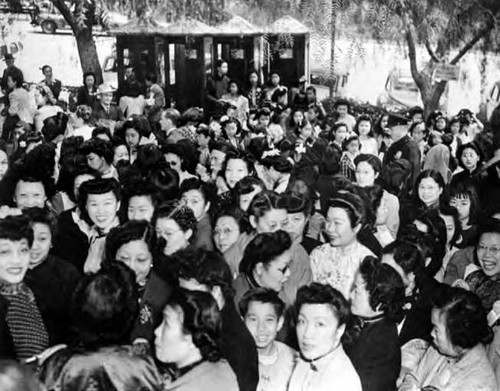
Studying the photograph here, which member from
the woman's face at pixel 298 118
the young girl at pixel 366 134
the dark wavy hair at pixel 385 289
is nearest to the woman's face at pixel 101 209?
the dark wavy hair at pixel 385 289

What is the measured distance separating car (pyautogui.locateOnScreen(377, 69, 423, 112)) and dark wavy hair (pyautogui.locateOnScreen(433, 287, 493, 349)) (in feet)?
17.8

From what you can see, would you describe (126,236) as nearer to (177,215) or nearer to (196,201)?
(177,215)

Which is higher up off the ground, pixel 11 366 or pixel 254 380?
pixel 11 366

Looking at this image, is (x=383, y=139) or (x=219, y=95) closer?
(x=383, y=139)

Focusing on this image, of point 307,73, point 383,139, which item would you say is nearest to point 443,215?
point 383,139

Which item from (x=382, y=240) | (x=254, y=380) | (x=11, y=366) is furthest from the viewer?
(x=382, y=240)

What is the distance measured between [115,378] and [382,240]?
2591 millimetres

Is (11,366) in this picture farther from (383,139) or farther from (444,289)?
(383,139)

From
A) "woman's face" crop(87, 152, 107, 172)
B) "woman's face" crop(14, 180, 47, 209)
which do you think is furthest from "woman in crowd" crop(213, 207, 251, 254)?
"woman's face" crop(87, 152, 107, 172)

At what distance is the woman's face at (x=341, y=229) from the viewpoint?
3.84m

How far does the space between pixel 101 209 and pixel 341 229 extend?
4.09 feet

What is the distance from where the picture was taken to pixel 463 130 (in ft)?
26.1

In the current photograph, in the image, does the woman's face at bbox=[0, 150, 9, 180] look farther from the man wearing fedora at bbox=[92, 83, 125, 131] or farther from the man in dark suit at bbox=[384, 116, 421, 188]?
the man in dark suit at bbox=[384, 116, 421, 188]

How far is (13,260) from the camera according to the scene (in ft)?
10.0
